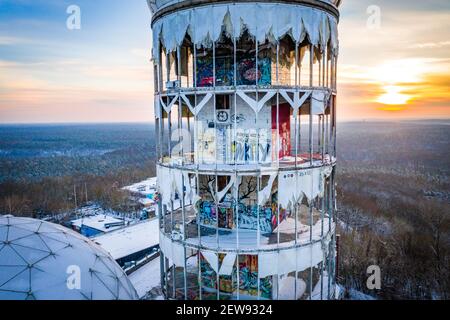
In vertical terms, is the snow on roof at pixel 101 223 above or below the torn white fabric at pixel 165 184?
below

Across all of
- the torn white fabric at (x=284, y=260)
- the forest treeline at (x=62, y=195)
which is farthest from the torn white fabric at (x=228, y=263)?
the forest treeline at (x=62, y=195)

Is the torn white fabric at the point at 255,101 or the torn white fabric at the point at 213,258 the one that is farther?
the torn white fabric at the point at 213,258

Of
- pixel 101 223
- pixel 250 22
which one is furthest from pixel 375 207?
pixel 250 22

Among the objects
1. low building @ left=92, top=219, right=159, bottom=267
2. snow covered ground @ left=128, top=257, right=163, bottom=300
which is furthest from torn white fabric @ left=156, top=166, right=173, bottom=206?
low building @ left=92, top=219, right=159, bottom=267

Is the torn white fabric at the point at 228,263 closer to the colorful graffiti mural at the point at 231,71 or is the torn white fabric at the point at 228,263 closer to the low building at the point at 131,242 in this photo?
the colorful graffiti mural at the point at 231,71

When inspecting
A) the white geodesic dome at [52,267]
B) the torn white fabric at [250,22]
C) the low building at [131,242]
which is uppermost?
the torn white fabric at [250,22]

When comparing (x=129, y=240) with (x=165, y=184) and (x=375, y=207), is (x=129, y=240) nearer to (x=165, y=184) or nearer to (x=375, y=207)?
(x=165, y=184)

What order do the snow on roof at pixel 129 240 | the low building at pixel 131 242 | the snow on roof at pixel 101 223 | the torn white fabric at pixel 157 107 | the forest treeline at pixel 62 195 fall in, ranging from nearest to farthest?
the torn white fabric at pixel 157 107 → the low building at pixel 131 242 → the snow on roof at pixel 129 240 → the snow on roof at pixel 101 223 → the forest treeline at pixel 62 195
